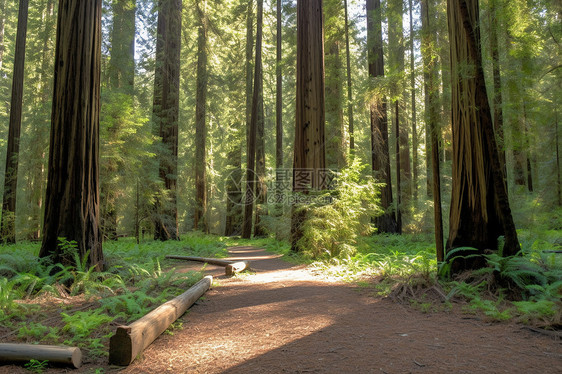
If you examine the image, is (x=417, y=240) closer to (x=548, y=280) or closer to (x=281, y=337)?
(x=548, y=280)

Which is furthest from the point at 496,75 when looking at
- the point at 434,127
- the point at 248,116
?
the point at 248,116

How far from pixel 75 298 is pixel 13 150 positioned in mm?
11145

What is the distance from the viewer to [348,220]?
775 centimetres

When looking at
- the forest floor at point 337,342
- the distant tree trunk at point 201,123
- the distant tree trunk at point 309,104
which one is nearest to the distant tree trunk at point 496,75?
the distant tree trunk at point 309,104

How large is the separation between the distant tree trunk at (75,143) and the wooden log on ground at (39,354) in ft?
9.35

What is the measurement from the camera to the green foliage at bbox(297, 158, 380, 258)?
299 inches

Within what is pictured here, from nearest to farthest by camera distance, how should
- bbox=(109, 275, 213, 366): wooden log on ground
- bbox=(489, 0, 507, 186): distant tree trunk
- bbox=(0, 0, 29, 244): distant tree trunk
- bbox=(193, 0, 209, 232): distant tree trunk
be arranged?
bbox=(109, 275, 213, 366): wooden log on ground → bbox=(489, 0, 507, 186): distant tree trunk → bbox=(0, 0, 29, 244): distant tree trunk → bbox=(193, 0, 209, 232): distant tree trunk

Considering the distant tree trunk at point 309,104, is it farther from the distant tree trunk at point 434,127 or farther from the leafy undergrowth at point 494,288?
the leafy undergrowth at point 494,288

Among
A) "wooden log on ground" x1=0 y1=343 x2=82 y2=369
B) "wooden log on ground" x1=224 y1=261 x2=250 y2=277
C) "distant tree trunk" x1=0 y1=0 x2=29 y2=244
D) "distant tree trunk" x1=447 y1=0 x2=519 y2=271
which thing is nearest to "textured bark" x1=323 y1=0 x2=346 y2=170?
"wooden log on ground" x1=224 y1=261 x2=250 y2=277

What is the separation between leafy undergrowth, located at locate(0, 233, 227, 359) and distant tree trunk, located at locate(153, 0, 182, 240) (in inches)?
262

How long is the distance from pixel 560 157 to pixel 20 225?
21.9 metres

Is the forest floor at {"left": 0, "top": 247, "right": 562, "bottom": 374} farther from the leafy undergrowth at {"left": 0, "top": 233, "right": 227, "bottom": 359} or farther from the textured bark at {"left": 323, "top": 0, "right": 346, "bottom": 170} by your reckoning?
the textured bark at {"left": 323, "top": 0, "right": 346, "bottom": 170}

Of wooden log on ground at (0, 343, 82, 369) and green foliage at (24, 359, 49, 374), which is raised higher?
wooden log on ground at (0, 343, 82, 369)

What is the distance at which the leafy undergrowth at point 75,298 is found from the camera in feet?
10.1
